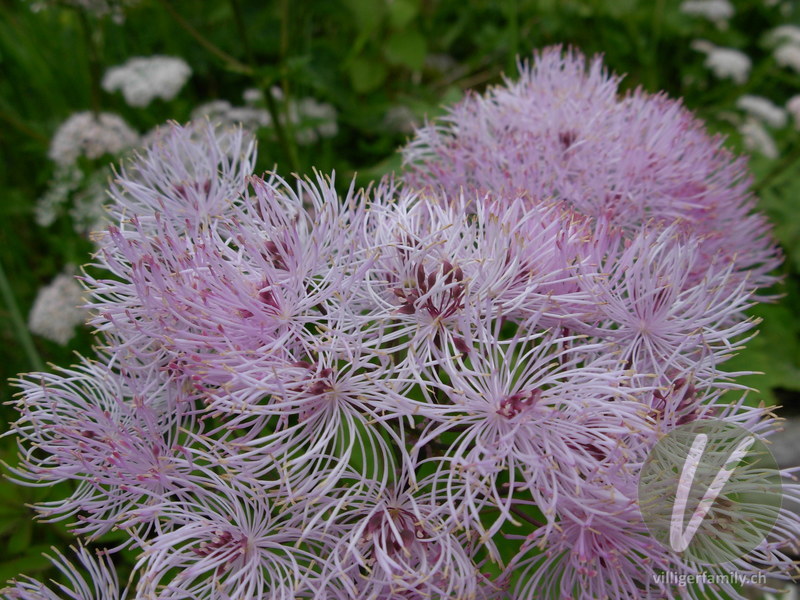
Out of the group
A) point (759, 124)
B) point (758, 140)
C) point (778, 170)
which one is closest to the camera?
point (778, 170)

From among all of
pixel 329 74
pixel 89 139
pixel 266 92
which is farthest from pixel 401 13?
pixel 89 139

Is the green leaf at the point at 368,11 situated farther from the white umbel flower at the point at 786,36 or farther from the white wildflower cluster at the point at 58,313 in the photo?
the white umbel flower at the point at 786,36

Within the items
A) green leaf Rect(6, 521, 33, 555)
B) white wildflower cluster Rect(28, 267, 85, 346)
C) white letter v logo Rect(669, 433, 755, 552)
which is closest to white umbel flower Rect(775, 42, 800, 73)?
white letter v logo Rect(669, 433, 755, 552)

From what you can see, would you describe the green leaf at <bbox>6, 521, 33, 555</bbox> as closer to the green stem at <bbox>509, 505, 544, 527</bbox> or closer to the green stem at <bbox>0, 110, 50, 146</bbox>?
the green stem at <bbox>509, 505, 544, 527</bbox>

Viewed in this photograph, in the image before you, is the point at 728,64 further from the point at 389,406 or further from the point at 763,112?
the point at 389,406

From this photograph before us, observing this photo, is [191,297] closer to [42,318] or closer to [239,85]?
[42,318]

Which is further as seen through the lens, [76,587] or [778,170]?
[778,170]

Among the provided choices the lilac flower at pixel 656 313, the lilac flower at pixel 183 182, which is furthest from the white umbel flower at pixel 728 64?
the lilac flower at pixel 183 182
